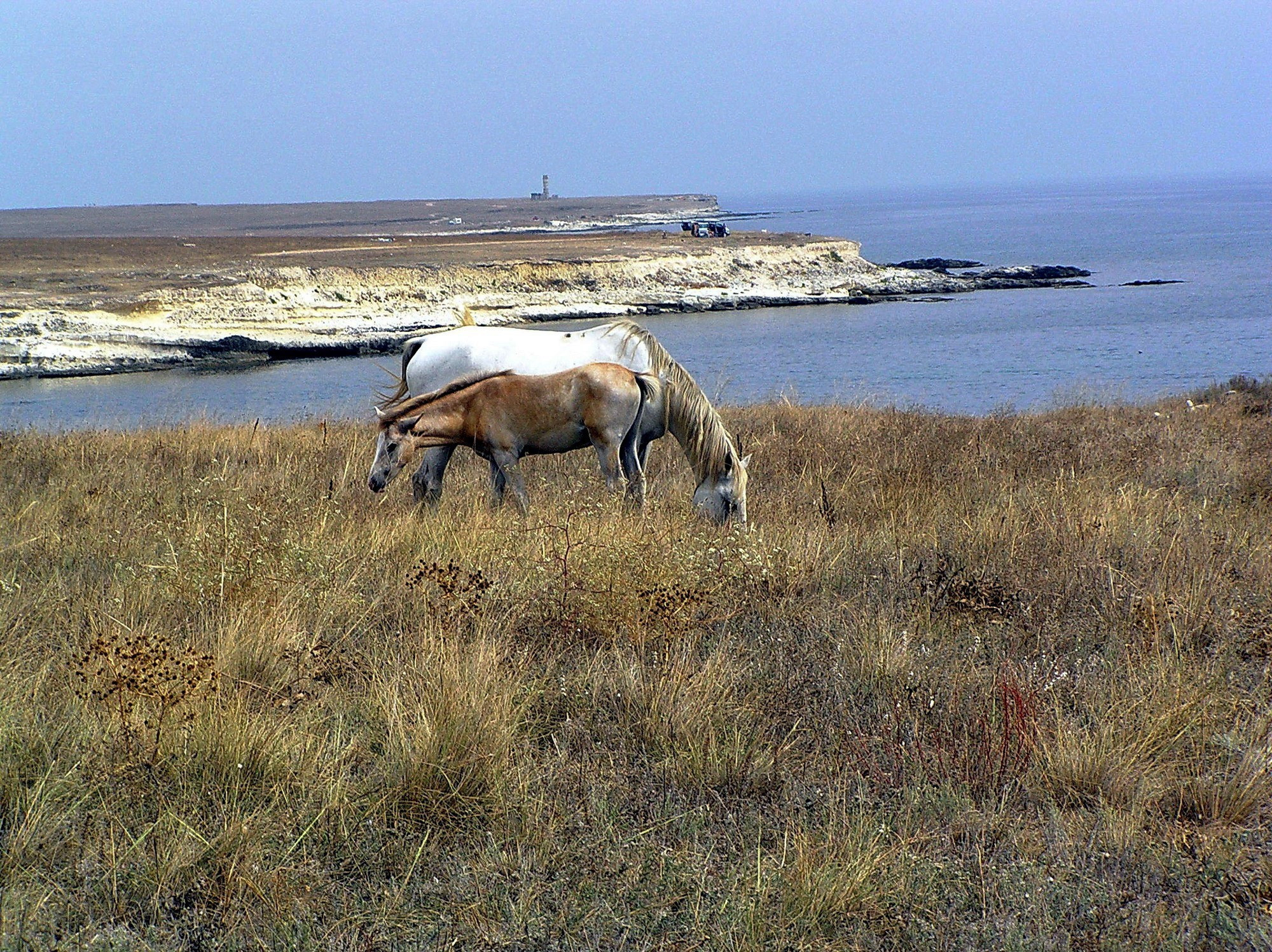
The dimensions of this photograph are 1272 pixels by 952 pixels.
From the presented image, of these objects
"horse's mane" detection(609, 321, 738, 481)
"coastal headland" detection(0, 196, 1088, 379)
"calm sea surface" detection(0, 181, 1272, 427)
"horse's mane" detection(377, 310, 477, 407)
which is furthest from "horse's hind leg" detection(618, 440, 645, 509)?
"coastal headland" detection(0, 196, 1088, 379)

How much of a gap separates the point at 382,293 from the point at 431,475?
42744 mm

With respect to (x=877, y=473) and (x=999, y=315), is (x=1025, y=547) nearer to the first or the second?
(x=877, y=473)

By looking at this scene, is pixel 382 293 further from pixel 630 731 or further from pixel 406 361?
pixel 630 731

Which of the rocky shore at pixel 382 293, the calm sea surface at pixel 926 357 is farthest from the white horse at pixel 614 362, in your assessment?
the rocky shore at pixel 382 293

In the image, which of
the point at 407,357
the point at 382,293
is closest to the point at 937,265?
the point at 382,293

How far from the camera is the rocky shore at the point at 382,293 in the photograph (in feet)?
125

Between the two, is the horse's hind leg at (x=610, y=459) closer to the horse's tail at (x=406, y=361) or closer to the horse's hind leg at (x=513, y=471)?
the horse's hind leg at (x=513, y=471)

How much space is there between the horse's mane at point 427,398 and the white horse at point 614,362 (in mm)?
163

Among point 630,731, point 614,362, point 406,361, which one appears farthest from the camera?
point 406,361

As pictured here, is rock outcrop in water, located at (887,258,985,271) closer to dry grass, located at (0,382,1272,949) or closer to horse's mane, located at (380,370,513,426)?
horse's mane, located at (380,370,513,426)

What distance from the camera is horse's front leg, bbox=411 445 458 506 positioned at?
812 cm

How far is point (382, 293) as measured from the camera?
161ft

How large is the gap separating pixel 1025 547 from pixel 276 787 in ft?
14.2

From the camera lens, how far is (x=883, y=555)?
6.27m
